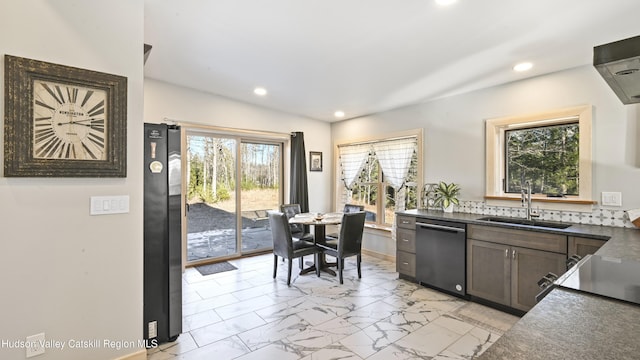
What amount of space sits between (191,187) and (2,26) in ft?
9.56

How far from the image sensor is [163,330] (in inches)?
93.7

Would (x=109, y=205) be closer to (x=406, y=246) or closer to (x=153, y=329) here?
(x=153, y=329)

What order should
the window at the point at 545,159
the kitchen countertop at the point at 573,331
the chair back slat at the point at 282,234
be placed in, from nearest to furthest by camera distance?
1. the kitchen countertop at the point at 573,331
2. the window at the point at 545,159
3. the chair back slat at the point at 282,234

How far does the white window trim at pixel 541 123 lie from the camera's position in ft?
9.33

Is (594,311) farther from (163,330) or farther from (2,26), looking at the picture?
(2,26)

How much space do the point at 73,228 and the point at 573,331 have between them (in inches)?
98.7

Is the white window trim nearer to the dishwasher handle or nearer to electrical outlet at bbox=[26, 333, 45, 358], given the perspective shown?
the dishwasher handle

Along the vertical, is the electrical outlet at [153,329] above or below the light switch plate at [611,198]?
below

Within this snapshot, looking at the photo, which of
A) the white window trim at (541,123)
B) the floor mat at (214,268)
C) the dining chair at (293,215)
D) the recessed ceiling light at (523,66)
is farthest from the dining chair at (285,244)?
the recessed ceiling light at (523,66)

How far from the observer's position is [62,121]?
183cm

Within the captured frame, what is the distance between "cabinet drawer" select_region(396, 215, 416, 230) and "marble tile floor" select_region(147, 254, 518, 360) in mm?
704

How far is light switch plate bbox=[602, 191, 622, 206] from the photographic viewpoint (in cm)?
269

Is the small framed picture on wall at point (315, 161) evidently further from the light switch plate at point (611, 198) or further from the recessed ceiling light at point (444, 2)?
the light switch plate at point (611, 198)

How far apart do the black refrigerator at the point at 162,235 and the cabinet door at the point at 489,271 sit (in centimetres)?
286
